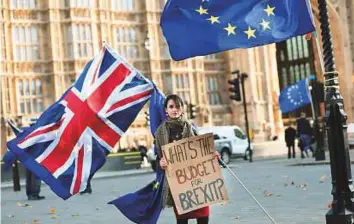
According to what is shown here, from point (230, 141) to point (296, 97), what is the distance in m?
5.47

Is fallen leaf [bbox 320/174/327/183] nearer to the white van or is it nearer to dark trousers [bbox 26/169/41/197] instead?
dark trousers [bbox 26/169/41/197]

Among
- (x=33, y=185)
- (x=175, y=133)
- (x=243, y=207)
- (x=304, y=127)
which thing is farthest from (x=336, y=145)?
(x=304, y=127)

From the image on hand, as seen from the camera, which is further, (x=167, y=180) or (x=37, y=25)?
(x=37, y=25)

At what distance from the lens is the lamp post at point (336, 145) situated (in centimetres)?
714

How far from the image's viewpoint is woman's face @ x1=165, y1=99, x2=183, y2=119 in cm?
632

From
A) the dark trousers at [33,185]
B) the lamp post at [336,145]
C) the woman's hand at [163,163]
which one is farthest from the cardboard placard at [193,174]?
the dark trousers at [33,185]

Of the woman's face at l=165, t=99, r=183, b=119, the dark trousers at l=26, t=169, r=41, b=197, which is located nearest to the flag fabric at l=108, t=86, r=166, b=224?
the woman's face at l=165, t=99, r=183, b=119

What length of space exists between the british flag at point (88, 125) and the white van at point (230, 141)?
2265cm

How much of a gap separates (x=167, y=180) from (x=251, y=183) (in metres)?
9.78

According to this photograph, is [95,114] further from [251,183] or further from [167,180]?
[251,183]

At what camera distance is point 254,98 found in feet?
137

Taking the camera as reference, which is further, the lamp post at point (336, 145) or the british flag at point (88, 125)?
the british flag at point (88, 125)

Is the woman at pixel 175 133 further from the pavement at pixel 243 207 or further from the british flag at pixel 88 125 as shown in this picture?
the pavement at pixel 243 207

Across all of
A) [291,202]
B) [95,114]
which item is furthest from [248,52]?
[95,114]
